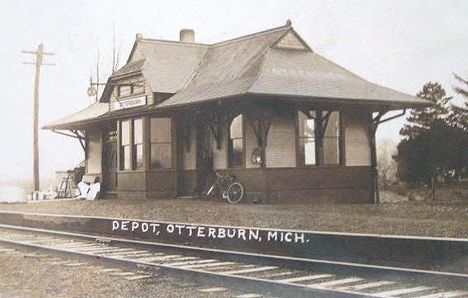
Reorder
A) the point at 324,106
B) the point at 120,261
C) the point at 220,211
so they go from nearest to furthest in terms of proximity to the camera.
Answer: the point at 120,261 < the point at 220,211 < the point at 324,106

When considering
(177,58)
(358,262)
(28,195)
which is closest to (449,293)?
(358,262)

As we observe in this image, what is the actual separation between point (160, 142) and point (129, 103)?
2.37m

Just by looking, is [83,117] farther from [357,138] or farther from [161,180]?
[357,138]

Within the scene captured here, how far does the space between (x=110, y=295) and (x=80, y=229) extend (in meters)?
6.91

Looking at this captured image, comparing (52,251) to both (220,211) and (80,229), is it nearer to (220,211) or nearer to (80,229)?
(80,229)

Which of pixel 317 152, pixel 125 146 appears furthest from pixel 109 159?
pixel 317 152

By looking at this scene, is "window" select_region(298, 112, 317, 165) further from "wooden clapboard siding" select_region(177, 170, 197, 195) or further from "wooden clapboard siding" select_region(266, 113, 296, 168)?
"wooden clapboard siding" select_region(177, 170, 197, 195)

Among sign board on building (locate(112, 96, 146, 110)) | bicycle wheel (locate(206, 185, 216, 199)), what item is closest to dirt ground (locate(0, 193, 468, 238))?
bicycle wheel (locate(206, 185, 216, 199))

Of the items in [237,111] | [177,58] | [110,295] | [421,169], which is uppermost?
[177,58]

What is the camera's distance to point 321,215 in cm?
1225

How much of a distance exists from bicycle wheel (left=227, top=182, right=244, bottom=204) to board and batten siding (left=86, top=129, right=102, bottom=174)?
8.75m

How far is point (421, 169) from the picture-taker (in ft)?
38.3

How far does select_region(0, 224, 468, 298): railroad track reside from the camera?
5.81 metres

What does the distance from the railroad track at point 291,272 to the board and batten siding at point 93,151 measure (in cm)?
1309
